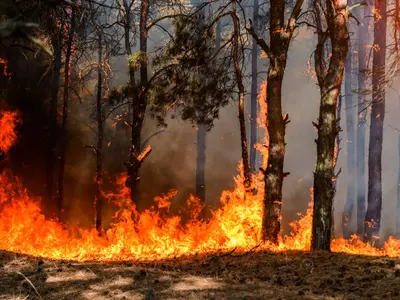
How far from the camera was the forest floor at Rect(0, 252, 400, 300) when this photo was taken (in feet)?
19.7

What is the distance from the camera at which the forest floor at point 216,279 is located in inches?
237

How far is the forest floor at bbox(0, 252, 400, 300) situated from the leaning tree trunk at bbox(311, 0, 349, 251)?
3.65 feet

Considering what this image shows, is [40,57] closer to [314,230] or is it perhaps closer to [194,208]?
[194,208]

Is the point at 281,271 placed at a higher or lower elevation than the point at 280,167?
lower

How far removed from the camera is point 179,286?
20.4ft

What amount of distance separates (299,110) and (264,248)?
31.0 m

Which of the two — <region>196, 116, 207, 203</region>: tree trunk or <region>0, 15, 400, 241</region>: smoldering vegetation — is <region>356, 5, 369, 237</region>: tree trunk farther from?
<region>196, 116, 207, 203</region>: tree trunk

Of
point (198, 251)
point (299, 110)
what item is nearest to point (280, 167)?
point (198, 251)

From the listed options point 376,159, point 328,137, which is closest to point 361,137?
point 376,159

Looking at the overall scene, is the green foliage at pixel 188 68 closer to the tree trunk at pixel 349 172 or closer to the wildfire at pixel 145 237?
the wildfire at pixel 145 237

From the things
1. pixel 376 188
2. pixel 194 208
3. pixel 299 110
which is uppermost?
pixel 299 110

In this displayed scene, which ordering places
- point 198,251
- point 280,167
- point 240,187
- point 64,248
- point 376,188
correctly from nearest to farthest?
1. point 198,251
2. point 280,167
3. point 64,248
4. point 240,187
5. point 376,188

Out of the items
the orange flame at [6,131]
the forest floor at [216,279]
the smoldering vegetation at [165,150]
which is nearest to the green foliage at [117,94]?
the smoldering vegetation at [165,150]

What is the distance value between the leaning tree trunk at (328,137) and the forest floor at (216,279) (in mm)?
1114
